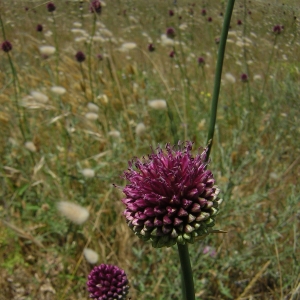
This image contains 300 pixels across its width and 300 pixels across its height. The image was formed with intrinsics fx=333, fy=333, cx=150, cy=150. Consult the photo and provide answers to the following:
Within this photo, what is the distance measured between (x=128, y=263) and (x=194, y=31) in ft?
10.7

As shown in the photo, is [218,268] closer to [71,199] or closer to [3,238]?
[71,199]

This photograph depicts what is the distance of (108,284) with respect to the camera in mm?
1146

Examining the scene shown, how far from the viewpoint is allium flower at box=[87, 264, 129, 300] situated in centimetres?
113

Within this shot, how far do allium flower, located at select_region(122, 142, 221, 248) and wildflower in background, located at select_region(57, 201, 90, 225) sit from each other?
0.80 m

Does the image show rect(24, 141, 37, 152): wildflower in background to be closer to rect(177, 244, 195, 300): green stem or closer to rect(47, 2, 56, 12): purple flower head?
rect(47, 2, 56, 12): purple flower head

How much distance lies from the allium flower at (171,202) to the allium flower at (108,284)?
428 mm

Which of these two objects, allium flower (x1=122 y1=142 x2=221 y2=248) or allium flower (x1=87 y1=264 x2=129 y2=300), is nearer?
allium flower (x1=122 y1=142 x2=221 y2=248)

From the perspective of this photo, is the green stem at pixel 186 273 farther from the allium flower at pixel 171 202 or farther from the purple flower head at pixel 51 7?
the purple flower head at pixel 51 7

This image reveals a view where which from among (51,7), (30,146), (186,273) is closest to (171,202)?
(186,273)

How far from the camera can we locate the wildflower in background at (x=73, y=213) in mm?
1546

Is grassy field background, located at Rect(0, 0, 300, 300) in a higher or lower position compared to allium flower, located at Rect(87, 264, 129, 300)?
lower

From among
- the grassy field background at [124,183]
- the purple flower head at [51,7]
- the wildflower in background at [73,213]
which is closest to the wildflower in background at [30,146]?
the grassy field background at [124,183]

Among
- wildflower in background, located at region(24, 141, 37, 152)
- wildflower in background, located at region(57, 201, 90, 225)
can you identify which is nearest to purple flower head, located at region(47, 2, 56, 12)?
wildflower in background, located at region(24, 141, 37, 152)

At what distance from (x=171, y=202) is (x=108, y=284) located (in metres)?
0.52
